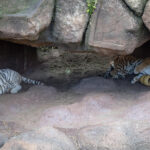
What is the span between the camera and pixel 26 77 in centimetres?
708

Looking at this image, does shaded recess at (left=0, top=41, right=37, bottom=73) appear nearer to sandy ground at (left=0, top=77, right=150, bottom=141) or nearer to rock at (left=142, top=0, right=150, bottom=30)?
sandy ground at (left=0, top=77, right=150, bottom=141)

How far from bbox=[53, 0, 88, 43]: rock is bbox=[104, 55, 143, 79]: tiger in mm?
2747

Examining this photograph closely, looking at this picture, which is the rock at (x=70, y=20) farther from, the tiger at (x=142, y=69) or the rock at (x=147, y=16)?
the tiger at (x=142, y=69)

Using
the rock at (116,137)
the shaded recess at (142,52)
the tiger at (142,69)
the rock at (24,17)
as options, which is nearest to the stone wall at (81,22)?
the rock at (24,17)

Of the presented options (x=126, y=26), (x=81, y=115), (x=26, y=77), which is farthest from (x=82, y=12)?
(x=26, y=77)

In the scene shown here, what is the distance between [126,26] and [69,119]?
6.21 feet

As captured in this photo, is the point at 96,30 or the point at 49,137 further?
the point at 96,30

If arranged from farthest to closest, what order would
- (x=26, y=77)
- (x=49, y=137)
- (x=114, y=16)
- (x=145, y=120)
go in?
(x=26, y=77)
(x=114, y=16)
(x=145, y=120)
(x=49, y=137)

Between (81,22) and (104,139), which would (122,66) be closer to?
(81,22)

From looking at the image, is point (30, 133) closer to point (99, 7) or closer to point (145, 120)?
point (145, 120)

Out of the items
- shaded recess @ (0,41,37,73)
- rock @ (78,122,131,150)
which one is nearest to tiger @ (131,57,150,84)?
rock @ (78,122,131,150)

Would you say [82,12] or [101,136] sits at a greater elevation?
[82,12]

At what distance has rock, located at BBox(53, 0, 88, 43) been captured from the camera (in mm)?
4562

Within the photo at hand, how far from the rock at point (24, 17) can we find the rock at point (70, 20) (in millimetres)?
179
